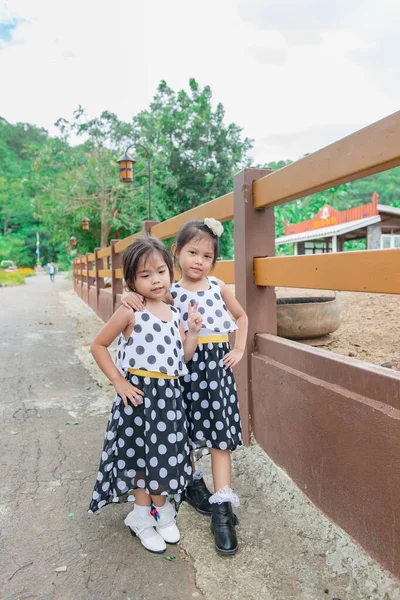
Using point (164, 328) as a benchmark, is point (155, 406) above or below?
below

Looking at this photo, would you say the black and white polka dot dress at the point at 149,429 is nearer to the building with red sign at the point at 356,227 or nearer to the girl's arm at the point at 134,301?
the girl's arm at the point at 134,301

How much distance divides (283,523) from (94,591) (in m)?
0.84

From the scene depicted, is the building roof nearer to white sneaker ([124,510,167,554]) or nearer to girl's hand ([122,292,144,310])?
girl's hand ([122,292,144,310])

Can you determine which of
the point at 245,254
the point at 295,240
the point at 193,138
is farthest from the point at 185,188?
the point at 245,254

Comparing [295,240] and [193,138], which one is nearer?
[295,240]

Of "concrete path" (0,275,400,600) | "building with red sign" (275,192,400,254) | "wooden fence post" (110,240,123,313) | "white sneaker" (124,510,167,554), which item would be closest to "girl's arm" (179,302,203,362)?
"white sneaker" (124,510,167,554)

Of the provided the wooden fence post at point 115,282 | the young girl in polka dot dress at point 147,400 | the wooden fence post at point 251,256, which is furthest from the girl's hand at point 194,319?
the wooden fence post at point 115,282

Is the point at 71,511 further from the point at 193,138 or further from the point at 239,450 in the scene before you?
the point at 193,138

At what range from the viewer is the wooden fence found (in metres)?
1.74

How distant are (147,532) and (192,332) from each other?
0.83 meters

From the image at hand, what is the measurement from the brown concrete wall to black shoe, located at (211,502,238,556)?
400 millimetres

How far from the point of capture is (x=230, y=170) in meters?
25.8

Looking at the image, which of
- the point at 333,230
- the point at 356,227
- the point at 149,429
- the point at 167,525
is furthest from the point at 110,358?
the point at 333,230

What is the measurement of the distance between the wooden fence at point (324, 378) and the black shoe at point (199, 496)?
16.5 inches
